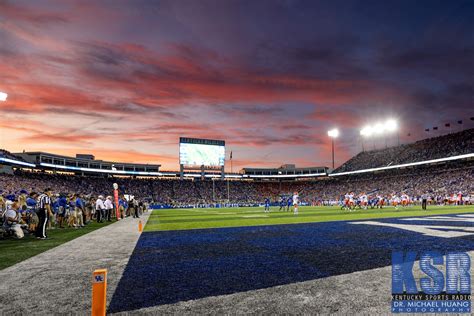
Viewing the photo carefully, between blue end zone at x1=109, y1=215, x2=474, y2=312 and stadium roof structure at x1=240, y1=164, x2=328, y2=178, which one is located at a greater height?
stadium roof structure at x1=240, y1=164, x2=328, y2=178

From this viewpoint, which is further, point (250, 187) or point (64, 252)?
point (250, 187)

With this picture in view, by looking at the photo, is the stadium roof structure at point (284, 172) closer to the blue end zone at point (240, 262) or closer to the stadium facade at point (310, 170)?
the stadium facade at point (310, 170)

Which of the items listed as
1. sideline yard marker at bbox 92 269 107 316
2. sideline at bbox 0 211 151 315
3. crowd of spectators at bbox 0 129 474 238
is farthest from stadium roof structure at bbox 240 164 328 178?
sideline yard marker at bbox 92 269 107 316

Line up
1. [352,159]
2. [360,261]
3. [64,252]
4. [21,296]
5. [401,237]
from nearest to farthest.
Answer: [21,296]
[360,261]
[64,252]
[401,237]
[352,159]

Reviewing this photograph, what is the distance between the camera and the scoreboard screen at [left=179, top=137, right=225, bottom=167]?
195 ft

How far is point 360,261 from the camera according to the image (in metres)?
6.54

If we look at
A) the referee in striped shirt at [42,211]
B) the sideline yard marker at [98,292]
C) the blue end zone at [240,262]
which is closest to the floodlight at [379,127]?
the blue end zone at [240,262]

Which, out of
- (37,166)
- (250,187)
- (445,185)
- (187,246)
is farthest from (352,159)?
(187,246)

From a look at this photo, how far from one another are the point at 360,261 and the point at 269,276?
2.32 metres

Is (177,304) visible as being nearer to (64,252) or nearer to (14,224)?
(64,252)

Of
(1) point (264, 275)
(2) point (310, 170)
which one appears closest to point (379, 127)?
(2) point (310, 170)

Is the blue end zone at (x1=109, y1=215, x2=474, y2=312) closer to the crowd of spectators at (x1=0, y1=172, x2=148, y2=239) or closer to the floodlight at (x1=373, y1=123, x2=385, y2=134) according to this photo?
the crowd of spectators at (x1=0, y1=172, x2=148, y2=239)
